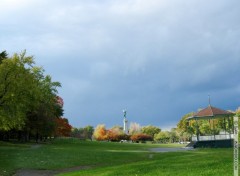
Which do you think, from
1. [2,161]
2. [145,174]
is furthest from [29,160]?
[145,174]

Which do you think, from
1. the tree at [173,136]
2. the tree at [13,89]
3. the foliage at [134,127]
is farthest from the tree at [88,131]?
the tree at [13,89]

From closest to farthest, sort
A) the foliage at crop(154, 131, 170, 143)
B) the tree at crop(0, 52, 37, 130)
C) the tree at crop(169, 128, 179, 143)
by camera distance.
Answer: the tree at crop(0, 52, 37, 130) → the foliage at crop(154, 131, 170, 143) → the tree at crop(169, 128, 179, 143)

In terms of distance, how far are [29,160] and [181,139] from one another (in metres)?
97.1

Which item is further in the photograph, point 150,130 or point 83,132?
point 83,132

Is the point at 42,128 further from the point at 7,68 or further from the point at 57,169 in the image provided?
the point at 57,169

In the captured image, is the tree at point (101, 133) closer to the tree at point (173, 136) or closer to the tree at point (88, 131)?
the tree at point (173, 136)

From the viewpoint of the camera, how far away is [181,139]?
407 ft

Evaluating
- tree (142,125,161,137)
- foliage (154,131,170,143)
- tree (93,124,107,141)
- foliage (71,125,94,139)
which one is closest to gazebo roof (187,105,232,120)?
tree (93,124,107,141)

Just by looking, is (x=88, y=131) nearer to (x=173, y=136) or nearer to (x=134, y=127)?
(x=134, y=127)

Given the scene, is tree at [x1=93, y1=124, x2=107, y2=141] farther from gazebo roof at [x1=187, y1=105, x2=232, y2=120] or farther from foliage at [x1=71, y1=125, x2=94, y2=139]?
gazebo roof at [x1=187, y1=105, x2=232, y2=120]

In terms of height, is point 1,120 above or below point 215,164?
above

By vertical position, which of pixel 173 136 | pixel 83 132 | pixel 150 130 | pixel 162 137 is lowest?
pixel 162 137

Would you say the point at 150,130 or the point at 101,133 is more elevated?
the point at 150,130

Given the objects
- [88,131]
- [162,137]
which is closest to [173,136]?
[162,137]
